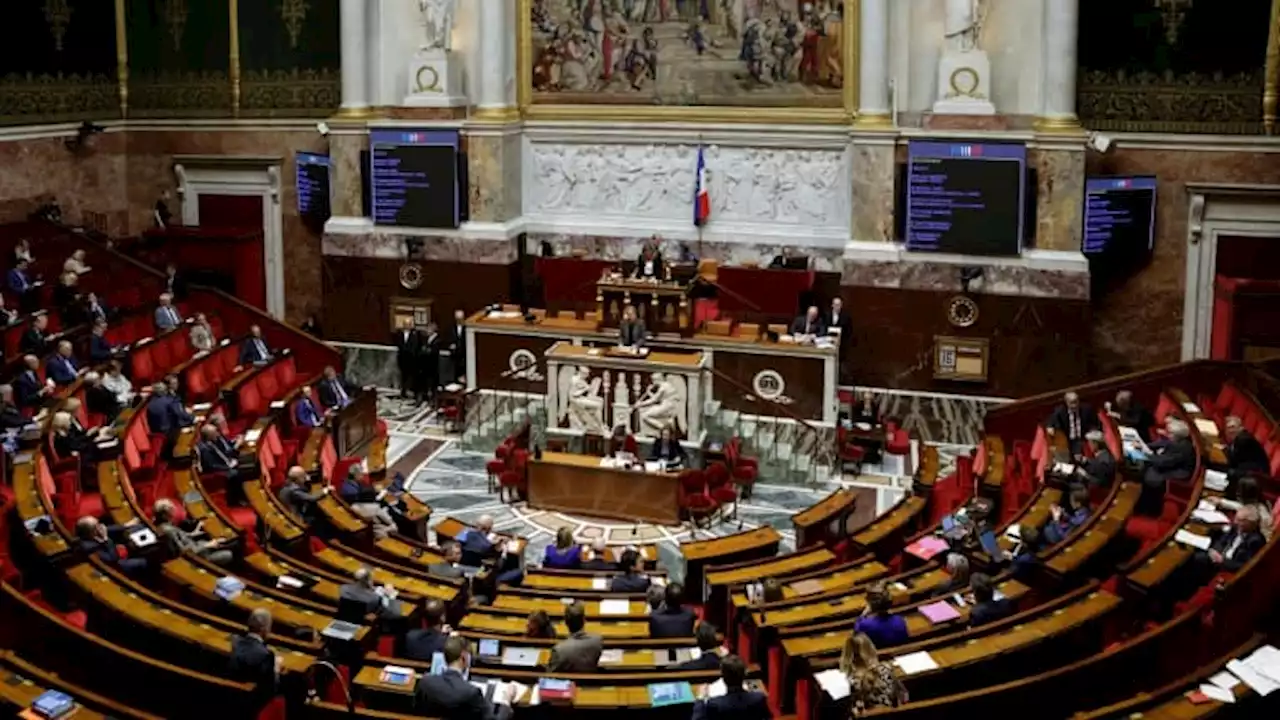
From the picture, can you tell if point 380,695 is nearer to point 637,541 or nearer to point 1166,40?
point 637,541

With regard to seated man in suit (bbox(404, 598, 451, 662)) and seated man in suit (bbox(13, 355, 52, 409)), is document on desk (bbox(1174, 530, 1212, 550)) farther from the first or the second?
seated man in suit (bbox(13, 355, 52, 409))

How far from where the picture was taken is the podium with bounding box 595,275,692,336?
1984cm

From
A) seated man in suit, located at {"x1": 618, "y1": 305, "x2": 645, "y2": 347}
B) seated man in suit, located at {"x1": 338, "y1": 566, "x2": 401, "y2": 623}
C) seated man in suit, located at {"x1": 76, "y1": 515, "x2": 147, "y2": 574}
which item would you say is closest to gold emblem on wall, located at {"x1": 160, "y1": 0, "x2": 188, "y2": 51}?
seated man in suit, located at {"x1": 618, "y1": 305, "x2": 645, "y2": 347}

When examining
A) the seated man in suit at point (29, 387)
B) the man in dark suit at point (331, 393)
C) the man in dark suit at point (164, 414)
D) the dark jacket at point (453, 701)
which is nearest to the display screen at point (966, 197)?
the man in dark suit at point (331, 393)

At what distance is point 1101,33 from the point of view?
2045 cm

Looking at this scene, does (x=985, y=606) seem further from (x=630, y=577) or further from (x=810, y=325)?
(x=810, y=325)

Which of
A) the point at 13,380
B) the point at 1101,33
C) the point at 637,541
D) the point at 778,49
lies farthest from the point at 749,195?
the point at 13,380

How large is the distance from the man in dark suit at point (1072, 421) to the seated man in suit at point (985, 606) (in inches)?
244

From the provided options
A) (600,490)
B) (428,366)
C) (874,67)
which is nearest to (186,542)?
(600,490)

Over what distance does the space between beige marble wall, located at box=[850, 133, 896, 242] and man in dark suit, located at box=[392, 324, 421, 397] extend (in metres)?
7.32

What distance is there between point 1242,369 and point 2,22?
1988 centimetres

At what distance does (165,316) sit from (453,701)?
13.3 metres

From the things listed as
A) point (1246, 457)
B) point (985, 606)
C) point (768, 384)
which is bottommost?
point (985, 606)

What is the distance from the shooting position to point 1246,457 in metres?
13.6
